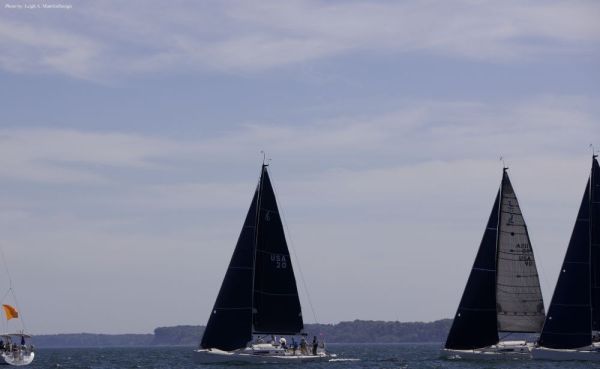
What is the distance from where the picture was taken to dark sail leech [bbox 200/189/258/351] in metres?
64.4

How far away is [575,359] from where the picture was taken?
7094 centimetres

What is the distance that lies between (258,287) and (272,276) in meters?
1.13

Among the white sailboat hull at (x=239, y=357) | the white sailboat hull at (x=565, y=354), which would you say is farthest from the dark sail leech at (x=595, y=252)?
the white sailboat hull at (x=239, y=357)

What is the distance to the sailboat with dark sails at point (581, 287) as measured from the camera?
7181 cm

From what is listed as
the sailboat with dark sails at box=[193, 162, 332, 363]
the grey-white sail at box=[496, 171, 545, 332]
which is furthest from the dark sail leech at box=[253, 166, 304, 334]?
the grey-white sail at box=[496, 171, 545, 332]

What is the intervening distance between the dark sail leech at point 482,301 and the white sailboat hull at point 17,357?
107 feet

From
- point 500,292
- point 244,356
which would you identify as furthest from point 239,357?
point 500,292

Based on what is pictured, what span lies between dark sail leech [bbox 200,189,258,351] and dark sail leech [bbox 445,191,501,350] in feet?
52.2

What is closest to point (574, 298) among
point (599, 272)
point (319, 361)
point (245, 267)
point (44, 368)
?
point (599, 272)

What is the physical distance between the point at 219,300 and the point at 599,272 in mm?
26245

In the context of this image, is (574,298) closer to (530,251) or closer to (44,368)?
(530,251)

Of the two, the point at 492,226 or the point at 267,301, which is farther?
the point at 492,226

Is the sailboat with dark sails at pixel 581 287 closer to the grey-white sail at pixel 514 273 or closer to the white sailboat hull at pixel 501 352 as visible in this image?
the white sailboat hull at pixel 501 352

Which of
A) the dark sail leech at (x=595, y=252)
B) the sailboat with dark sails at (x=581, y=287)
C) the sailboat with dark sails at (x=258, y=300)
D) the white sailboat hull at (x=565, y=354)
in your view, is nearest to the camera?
the sailboat with dark sails at (x=258, y=300)
